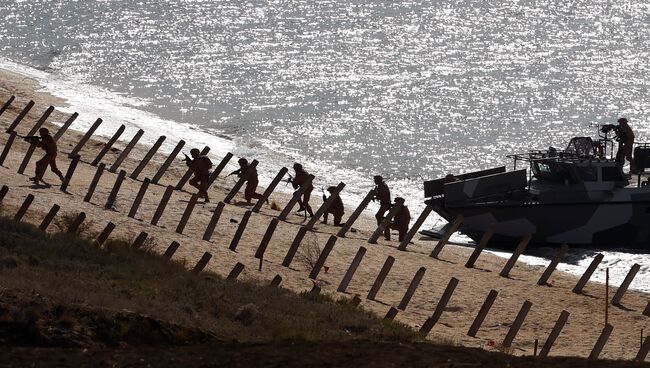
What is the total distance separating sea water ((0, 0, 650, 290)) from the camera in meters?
53.5

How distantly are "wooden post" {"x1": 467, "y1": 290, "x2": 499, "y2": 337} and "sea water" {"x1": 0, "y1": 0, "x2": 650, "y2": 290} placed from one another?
9642 mm

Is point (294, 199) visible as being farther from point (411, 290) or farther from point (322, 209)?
point (411, 290)

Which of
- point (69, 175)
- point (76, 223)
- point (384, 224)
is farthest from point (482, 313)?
point (69, 175)

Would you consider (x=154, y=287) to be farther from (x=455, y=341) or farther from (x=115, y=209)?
(x=115, y=209)

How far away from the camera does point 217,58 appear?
74.6 metres

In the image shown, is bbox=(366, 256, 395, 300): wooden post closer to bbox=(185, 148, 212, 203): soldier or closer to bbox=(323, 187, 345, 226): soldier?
bbox=(323, 187, 345, 226): soldier

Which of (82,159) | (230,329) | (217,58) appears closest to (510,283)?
(230,329)

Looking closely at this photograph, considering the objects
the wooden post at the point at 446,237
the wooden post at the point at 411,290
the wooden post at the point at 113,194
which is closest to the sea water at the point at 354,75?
the wooden post at the point at 446,237

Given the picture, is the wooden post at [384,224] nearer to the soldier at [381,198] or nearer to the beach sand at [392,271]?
the beach sand at [392,271]

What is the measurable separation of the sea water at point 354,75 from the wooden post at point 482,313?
380 inches

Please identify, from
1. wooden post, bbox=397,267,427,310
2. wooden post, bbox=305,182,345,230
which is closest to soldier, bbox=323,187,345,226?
wooden post, bbox=305,182,345,230

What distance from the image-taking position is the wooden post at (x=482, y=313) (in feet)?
83.9

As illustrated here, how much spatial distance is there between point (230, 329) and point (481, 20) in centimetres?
6905

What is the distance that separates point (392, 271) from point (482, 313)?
18.9 ft
